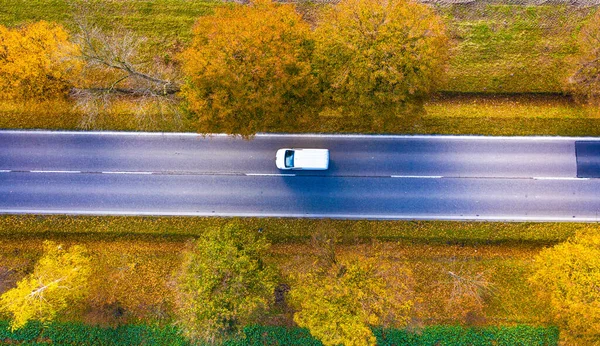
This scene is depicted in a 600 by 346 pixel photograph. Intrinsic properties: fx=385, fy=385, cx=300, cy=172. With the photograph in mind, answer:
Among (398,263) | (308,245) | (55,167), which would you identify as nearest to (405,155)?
(398,263)

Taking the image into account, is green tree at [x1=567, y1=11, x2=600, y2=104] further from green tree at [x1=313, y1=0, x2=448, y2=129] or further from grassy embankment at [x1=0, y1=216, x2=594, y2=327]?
green tree at [x1=313, y1=0, x2=448, y2=129]

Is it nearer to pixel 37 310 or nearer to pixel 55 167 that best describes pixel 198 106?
pixel 55 167

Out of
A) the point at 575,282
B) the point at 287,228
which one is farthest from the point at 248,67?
the point at 575,282

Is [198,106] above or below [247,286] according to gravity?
above

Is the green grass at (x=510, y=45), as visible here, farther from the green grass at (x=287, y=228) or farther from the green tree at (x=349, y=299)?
the green tree at (x=349, y=299)

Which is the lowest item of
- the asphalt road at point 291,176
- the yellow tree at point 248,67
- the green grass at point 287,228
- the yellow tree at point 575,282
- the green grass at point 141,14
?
the yellow tree at point 575,282

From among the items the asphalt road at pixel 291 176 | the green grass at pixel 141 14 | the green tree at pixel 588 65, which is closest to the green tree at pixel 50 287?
the asphalt road at pixel 291 176
